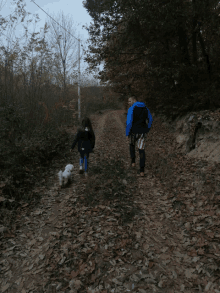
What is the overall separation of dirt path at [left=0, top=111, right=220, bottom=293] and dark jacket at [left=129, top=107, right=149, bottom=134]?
1.71 meters

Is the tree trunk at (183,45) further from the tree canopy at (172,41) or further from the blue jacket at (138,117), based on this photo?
the blue jacket at (138,117)

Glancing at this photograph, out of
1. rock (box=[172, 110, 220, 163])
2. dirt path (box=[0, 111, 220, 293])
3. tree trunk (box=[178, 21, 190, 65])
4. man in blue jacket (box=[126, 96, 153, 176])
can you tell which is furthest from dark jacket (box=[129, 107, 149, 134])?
tree trunk (box=[178, 21, 190, 65])

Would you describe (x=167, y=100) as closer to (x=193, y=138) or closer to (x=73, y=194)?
(x=193, y=138)

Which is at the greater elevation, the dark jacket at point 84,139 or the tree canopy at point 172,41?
the tree canopy at point 172,41

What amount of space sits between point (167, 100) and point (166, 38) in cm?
293

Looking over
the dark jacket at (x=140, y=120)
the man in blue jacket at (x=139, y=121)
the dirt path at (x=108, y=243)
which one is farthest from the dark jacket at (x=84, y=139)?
the dark jacket at (x=140, y=120)

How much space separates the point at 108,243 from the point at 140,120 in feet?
12.6

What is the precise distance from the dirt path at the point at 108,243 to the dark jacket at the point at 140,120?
171cm

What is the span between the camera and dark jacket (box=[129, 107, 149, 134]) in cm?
632

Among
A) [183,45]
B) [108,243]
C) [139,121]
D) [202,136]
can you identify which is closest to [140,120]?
[139,121]

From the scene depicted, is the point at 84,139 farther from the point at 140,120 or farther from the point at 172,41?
the point at 172,41

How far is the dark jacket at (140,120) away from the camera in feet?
20.7

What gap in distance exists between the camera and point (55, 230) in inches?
169

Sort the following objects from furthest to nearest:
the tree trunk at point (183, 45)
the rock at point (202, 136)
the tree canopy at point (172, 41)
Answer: the tree trunk at point (183, 45) → the tree canopy at point (172, 41) → the rock at point (202, 136)
